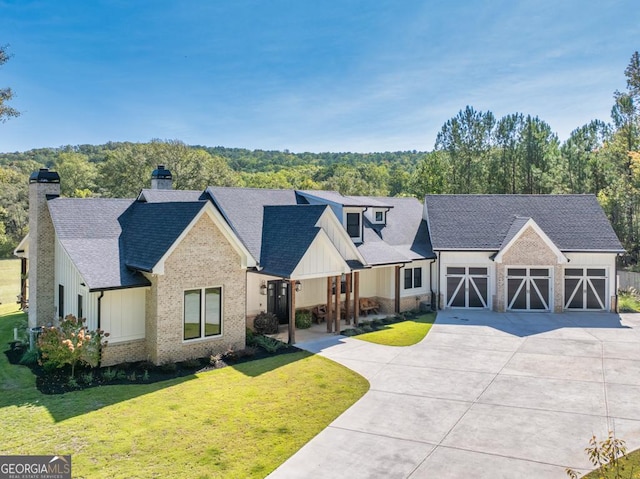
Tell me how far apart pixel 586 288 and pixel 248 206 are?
1894 centimetres

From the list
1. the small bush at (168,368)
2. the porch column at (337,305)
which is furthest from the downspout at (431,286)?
the small bush at (168,368)

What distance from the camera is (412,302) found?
24219 millimetres

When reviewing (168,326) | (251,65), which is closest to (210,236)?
(168,326)

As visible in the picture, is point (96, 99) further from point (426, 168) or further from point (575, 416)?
point (426, 168)

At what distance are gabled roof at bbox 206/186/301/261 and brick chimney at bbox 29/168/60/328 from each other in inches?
280

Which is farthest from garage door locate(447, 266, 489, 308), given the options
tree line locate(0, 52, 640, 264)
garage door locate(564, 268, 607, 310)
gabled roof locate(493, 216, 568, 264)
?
tree line locate(0, 52, 640, 264)

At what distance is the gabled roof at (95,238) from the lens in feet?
46.3

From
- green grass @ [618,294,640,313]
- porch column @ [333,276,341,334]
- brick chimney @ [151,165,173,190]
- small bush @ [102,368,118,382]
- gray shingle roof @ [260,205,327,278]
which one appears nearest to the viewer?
small bush @ [102,368,118,382]

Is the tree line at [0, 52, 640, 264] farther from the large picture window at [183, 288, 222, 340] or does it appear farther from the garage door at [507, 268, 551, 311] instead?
the large picture window at [183, 288, 222, 340]

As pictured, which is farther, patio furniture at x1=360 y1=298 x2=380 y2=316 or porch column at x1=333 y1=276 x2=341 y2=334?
patio furniture at x1=360 y1=298 x2=380 y2=316

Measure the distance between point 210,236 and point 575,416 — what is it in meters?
12.1

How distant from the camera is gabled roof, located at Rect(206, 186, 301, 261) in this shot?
20031mm

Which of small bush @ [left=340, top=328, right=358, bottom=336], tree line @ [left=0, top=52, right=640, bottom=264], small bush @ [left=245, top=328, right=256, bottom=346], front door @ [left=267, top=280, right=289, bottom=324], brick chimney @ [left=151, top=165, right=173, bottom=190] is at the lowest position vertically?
small bush @ [left=340, top=328, right=358, bottom=336]

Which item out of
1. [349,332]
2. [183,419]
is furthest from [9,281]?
[183,419]
